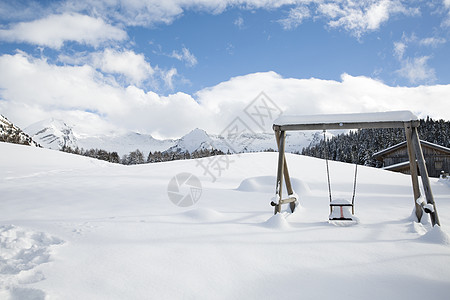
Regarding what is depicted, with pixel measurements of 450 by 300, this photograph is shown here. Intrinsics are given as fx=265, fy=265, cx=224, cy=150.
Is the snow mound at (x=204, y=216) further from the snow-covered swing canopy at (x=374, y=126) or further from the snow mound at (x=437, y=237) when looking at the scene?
the snow mound at (x=437, y=237)

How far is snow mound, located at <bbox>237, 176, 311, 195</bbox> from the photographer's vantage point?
11.3 meters

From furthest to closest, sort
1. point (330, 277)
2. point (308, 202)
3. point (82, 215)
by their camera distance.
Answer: point (308, 202) < point (82, 215) < point (330, 277)

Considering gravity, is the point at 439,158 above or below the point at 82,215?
above

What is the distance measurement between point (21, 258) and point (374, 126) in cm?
740

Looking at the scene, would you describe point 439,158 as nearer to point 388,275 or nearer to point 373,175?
point 373,175

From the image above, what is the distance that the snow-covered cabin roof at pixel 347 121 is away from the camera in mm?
6363

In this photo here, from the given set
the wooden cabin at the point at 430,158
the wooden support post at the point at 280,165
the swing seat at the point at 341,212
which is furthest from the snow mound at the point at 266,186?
the wooden cabin at the point at 430,158

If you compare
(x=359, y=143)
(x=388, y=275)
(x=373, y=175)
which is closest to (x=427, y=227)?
(x=388, y=275)

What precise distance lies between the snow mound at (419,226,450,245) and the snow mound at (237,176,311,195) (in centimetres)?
626

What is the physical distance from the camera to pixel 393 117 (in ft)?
21.0

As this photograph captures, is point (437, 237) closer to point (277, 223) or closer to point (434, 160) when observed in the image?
point (277, 223)

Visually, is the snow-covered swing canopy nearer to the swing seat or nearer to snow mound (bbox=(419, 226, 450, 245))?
snow mound (bbox=(419, 226, 450, 245))

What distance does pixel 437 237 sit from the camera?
4.76 m

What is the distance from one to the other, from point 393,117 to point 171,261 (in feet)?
19.6
